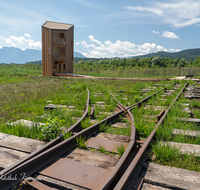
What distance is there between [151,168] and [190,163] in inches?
20.4

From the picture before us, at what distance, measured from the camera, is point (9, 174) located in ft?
5.04

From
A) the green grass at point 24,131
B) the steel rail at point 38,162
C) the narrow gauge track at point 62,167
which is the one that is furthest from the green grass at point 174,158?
the green grass at point 24,131

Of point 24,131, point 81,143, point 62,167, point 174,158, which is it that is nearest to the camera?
point 62,167

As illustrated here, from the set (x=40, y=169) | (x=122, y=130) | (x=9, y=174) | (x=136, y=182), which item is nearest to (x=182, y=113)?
(x=122, y=130)

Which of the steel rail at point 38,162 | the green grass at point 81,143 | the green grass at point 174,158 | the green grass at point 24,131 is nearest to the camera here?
the steel rail at point 38,162

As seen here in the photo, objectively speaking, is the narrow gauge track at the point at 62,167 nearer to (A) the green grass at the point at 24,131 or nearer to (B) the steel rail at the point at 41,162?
(B) the steel rail at the point at 41,162

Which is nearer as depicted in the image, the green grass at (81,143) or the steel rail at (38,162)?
the steel rail at (38,162)

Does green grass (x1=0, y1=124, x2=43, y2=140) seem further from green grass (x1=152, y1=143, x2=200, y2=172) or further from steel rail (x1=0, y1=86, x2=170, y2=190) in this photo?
green grass (x1=152, y1=143, x2=200, y2=172)

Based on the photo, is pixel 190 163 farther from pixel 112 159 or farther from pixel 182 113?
pixel 182 113

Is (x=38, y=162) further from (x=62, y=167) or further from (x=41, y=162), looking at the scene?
(x=62, y=167)

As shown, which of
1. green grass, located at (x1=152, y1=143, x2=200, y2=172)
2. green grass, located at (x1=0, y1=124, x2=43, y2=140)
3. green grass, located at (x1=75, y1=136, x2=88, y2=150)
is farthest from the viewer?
green grass, located at (x1=0, y1=124, x2=43, y2=140)

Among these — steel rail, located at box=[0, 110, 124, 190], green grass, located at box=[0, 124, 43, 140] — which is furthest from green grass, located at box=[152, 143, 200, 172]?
green grass, located at box=[0, 124, 43, 140]

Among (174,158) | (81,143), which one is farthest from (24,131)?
(174,158)

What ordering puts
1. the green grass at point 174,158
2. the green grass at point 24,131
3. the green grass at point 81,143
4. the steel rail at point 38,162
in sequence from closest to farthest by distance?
the steel rail at point 38,162 → the green grass at point 174,158 → the green grass at point 81,143 → the green grass at point 24,131
